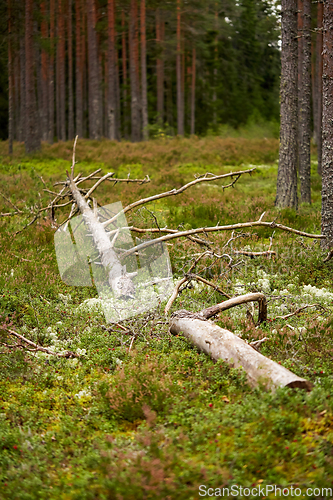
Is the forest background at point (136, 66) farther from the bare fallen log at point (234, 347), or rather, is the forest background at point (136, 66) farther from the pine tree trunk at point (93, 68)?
the bare fallen log at point (234, 347)

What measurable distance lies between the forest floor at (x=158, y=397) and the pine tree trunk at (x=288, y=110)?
349 cm

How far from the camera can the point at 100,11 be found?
2680 cm

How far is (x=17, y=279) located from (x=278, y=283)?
419cm

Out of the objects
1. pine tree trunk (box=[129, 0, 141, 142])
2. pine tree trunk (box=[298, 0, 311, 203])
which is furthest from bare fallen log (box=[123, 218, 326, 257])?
pine tree trunk (box=[129, 0, 141, 142])

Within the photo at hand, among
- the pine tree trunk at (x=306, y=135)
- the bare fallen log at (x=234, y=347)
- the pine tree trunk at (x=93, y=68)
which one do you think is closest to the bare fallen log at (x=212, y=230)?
the bare fallen log at (x=234, y=347)

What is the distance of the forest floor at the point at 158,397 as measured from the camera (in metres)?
2.59

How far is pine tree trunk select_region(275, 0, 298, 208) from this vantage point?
10.7 metres

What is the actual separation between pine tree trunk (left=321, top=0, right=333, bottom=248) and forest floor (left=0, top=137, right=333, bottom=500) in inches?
26.9

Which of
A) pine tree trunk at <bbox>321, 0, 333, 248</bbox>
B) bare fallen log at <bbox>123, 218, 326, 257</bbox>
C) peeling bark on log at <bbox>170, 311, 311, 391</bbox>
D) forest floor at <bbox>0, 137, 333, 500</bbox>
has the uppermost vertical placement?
pine tree trunk at <bbox>321, 0, 333, 248</bbox>

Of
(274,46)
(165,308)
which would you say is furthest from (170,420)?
(274,46)

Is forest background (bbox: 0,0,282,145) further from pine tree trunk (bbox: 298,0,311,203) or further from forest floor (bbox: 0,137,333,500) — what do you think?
forest floor (bbox: 0,137,333,500)

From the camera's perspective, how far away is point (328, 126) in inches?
294

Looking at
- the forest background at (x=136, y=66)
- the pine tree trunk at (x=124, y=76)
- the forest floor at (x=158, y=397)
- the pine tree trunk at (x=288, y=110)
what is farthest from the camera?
the pine tree trunk at (x=124, y=76)

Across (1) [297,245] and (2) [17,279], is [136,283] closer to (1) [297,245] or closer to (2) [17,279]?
(2) [17,279]
